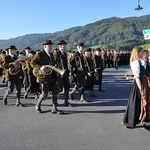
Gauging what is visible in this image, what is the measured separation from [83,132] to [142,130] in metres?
1.24

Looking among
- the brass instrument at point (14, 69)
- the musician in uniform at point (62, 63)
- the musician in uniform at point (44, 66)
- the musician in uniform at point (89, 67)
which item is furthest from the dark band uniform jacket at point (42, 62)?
the musician in uniform at point (89, 67)

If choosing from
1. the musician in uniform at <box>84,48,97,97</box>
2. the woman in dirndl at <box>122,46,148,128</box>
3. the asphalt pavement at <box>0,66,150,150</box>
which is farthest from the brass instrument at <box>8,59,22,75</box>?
the woman in dirndl at <box>122,46,148,128</box>

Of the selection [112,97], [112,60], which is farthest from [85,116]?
[112,60]

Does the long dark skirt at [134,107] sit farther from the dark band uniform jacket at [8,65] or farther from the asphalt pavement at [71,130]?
the dark band uniform jacket at [8,65]

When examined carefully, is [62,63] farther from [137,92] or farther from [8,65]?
[137,92]

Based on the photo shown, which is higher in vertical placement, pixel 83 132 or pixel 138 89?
pixel 138 89

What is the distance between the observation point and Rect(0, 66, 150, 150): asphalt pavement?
4363mm

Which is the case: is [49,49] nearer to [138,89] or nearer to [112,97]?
[138,89]

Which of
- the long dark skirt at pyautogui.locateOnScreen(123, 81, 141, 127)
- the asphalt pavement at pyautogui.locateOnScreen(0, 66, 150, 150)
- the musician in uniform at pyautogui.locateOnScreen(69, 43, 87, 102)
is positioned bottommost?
the asphalt pavement at pyautogui.locateOnScreen(0, 66, 150, 150)

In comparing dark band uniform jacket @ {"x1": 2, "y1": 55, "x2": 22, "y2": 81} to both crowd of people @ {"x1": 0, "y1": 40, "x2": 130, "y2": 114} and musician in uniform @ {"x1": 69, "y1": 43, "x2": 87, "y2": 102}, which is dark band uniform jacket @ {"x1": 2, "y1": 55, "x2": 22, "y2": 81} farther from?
musician in uniform @ {"x1": 69, "y1": 43, "x2": 87, "y2": 102}

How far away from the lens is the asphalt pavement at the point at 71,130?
4363 millimetres

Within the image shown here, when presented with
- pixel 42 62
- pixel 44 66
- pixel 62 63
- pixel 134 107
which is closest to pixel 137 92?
pixel 134 107

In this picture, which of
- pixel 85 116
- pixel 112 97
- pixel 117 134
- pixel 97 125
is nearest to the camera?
pixel 117 134

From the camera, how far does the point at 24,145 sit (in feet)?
14.4
